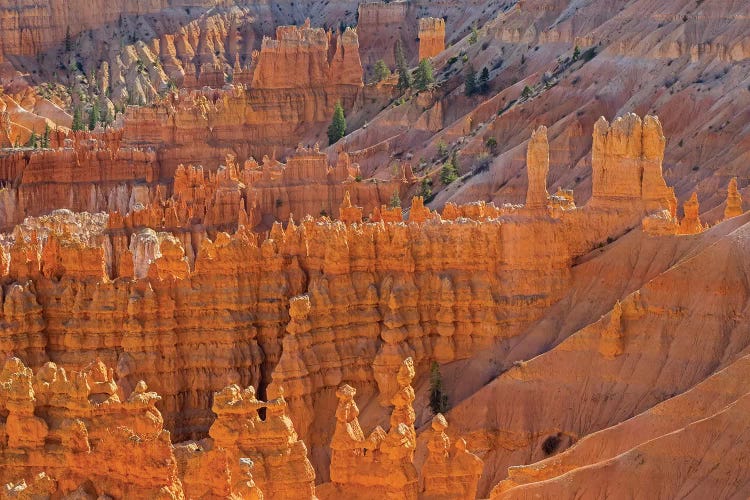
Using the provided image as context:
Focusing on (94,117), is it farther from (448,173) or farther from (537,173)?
(537,173)

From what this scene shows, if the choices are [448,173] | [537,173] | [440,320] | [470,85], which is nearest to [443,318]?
[440,320]

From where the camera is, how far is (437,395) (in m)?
51.8

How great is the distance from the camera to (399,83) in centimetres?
12162

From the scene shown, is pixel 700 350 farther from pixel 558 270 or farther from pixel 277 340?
pixel 277 340

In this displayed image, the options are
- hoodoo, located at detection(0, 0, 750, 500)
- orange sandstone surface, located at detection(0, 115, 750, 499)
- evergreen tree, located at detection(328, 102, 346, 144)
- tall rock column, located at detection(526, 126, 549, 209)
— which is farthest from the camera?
evergreen tree, located at detection(328, 102, 346, 144)

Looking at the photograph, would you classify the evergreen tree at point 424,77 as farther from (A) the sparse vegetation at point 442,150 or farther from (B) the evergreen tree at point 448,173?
(B) the evergreen tree at point 448,173

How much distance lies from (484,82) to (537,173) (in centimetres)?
5575

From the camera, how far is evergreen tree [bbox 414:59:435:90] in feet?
379

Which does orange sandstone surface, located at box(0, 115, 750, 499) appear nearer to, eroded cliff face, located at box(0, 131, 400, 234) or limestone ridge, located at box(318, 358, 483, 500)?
limestone ridge, located at box(318, 358, 483, 500)

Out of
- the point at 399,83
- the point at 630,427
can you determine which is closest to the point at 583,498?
the point at 630,427

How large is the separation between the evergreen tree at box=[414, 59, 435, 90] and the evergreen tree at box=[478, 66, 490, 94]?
17.2 feet

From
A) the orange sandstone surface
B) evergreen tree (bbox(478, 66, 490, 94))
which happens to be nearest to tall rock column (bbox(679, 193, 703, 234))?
the orange sandstone surface

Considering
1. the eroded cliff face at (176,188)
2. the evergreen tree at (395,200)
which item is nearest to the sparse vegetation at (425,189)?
the eroded cliff face at (176,188)

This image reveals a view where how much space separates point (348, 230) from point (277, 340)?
4.08m
